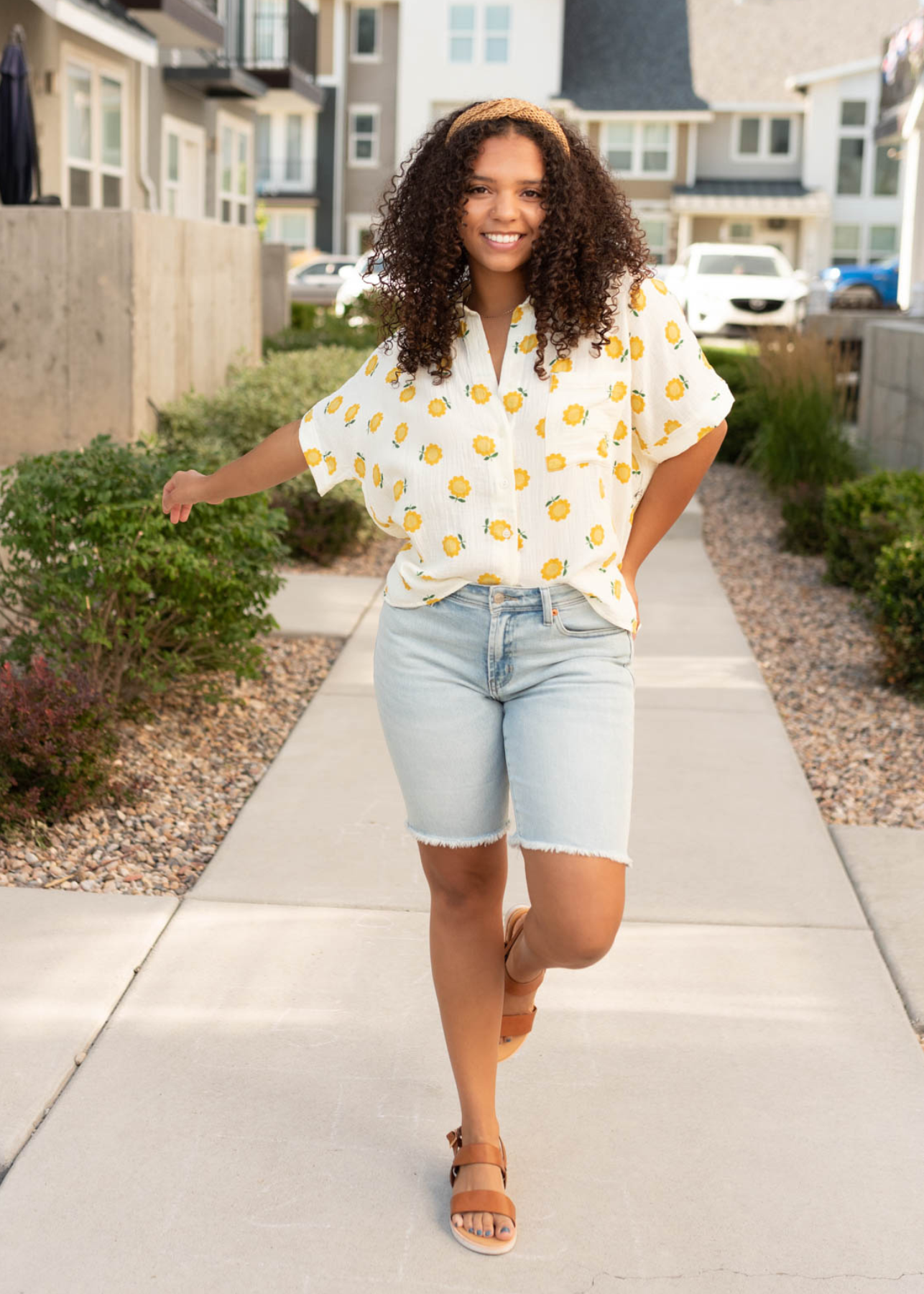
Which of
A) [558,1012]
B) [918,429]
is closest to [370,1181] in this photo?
[558,1012]

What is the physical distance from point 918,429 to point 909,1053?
274 inches

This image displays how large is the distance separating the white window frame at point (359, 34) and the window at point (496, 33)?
3080 mm

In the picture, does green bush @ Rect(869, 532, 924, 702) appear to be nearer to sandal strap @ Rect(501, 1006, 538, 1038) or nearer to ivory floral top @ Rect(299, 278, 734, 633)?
sandal strap @ Rect(501, 1006, 538, 1038)

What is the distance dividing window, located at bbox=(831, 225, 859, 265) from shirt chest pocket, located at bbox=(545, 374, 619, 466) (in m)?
40.8

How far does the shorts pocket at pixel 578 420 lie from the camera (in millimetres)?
2385

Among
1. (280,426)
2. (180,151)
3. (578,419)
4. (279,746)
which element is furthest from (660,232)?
(578,419)

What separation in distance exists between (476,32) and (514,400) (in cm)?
3979

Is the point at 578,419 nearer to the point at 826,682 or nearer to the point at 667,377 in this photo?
the point at 667,377

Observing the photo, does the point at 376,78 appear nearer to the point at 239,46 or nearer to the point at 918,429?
the point at 239,46

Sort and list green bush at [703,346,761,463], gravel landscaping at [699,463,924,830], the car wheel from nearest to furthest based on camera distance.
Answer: gravel landscaping at [699,463,924,830]
green bush at [703,346,761,463]
the car wheel

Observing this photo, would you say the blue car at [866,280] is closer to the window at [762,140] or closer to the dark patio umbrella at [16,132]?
the window at [762,140]

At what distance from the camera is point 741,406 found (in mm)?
12266

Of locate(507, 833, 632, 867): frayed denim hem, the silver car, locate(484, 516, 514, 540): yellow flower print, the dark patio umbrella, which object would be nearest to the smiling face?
locate(484, 516, 514, 540): yellow flower print

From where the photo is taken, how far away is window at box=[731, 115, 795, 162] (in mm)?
41438
